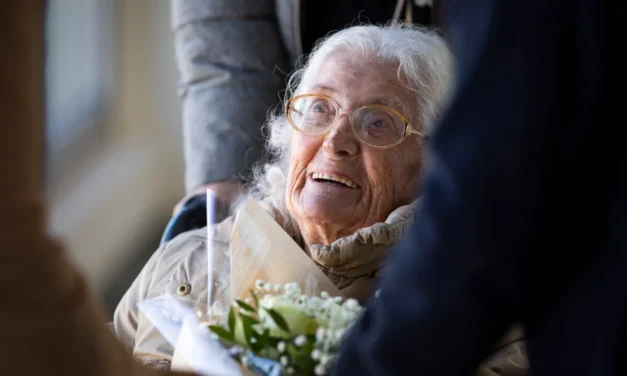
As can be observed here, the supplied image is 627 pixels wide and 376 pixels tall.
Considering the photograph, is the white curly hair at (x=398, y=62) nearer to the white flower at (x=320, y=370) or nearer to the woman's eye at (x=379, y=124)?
the woman's eye at (x=379, y=124)

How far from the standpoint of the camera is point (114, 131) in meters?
4.44

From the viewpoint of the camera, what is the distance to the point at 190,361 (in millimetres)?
A: 1124

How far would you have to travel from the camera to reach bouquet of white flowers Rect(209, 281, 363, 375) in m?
1.04

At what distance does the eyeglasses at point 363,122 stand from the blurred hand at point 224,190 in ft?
1.33

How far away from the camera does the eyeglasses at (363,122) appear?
176cm

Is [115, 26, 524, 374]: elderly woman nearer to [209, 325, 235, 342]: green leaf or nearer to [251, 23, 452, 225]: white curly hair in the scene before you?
[251, 23, 452, 225]: white curly hair

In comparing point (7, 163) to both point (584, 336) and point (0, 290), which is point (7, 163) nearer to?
point (0, 290)

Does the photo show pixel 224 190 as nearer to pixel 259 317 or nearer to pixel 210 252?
pixel 210 252

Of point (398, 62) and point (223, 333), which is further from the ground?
point (398, 62)

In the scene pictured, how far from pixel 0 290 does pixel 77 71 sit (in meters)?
3.67

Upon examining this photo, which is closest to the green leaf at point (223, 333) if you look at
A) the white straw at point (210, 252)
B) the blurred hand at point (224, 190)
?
the white straw at point (210, 252)

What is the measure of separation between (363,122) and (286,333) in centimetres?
79

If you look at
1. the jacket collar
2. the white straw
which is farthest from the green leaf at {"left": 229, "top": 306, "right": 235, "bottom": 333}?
the jacket collar

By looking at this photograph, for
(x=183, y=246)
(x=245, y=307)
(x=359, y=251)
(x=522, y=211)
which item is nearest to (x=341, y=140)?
(x=359, y=251)
